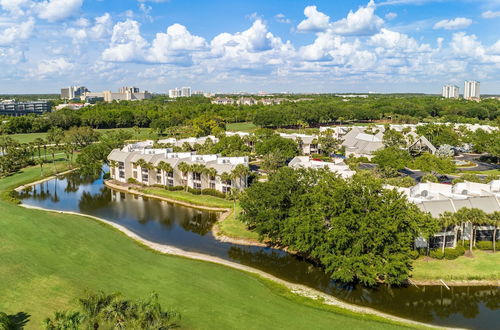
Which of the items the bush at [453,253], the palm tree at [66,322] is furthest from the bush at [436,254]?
the palm tree at [66,322]

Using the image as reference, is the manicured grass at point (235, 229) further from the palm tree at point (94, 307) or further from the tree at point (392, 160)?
the tree at point (392, 160)

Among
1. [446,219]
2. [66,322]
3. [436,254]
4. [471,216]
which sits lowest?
[436,254]

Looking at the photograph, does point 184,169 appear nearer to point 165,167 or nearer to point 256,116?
point 165,167

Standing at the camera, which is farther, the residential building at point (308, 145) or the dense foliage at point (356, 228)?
the residential building at point (308, 145)

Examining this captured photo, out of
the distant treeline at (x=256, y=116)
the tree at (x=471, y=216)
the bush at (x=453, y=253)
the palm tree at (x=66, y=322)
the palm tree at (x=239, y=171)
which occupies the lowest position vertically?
the bush at (x=453, y=253)

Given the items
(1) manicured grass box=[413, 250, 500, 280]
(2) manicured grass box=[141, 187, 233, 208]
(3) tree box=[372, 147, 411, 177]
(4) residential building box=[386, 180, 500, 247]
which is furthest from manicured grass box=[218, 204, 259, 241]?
(3) tree box=[372, 147, 411, 177]

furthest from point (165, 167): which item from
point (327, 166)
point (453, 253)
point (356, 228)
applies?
point (453, 253)

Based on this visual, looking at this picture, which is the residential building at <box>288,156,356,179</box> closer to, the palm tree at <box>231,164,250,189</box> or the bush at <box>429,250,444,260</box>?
the palm tree at <box>231,164,250,189</box>
